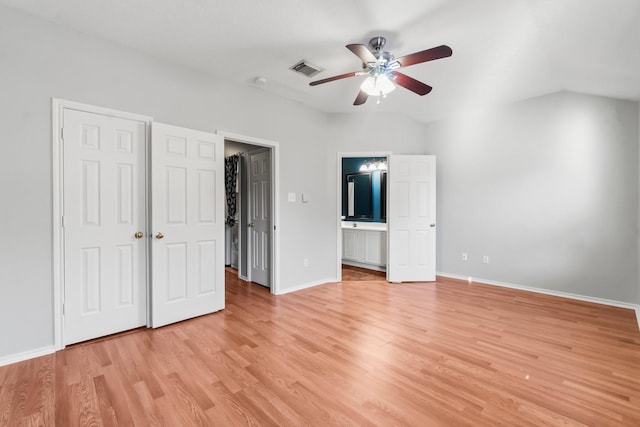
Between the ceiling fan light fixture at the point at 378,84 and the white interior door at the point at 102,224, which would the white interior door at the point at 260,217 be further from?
the ceiling fan light fixture at the point at 378,84

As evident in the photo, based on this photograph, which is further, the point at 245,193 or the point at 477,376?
the point at 245,193

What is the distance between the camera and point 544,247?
4008 mm

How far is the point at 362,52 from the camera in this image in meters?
2.24

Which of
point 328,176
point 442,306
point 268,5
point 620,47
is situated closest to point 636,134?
point 620,47

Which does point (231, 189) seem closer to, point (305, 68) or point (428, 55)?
point (305, 68)

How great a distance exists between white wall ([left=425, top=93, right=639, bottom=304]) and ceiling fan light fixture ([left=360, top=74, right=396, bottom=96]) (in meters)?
2.70

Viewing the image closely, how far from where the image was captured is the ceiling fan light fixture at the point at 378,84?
8.59 ft

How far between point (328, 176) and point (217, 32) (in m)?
2.53

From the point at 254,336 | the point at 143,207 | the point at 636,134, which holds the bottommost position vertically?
the point at 254,336

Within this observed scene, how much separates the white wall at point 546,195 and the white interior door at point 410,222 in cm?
48

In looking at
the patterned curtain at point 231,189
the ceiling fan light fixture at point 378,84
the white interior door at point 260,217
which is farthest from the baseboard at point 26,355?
the ceiling fan light fixture at point 378,84

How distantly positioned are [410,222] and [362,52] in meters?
3.04

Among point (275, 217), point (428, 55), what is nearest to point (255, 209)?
point (275, 217)

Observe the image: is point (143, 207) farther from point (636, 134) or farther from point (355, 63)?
point (636, 134)
